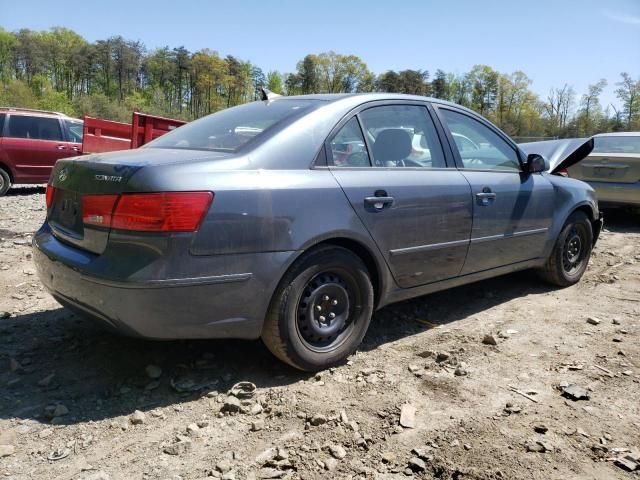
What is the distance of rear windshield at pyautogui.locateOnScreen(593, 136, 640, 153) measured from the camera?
8494mm

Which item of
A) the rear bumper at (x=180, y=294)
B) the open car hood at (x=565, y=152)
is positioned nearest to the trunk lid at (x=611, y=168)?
the open car hood at (x=565, y=152)

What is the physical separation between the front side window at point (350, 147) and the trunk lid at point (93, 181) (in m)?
0.68

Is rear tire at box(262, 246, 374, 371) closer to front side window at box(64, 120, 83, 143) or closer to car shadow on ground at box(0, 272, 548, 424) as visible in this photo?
car shadow on ground at box(0, 272, 548, 424)

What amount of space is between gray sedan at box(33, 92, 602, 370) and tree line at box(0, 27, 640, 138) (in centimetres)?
7497

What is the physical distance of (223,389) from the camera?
9.05 feet

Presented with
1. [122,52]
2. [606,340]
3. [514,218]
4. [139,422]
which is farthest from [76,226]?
[122,52]

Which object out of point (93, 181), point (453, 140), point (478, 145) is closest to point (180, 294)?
point (93, 181)

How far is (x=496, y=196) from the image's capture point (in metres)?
3.85

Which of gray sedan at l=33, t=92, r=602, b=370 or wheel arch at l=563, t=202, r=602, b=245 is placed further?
wheel arch at l=563, t=202, r=602, b=245

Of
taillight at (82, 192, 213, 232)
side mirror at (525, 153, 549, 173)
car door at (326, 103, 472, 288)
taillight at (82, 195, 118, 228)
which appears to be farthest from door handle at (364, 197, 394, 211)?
side mirror at (525, 153, 549, 173)

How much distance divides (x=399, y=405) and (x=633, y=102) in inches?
3126

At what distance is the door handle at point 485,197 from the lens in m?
3.69

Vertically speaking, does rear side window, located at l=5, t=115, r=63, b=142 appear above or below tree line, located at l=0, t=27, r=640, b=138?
below

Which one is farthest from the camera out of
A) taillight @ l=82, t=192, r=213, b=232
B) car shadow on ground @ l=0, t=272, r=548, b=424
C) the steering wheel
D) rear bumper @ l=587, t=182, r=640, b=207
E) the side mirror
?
rear bumper @ l=587, t=182, r=640, b=207
